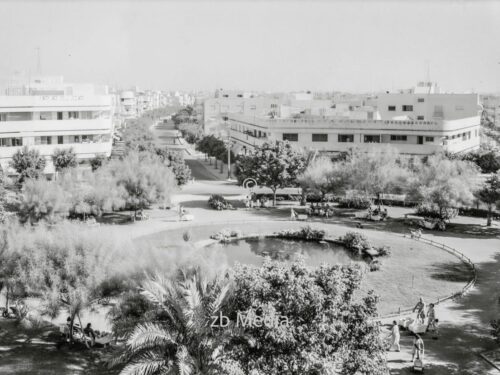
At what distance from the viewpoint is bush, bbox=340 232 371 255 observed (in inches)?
1406

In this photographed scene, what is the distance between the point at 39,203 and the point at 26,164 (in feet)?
60.6

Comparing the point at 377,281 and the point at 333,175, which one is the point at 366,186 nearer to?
the point at 333,175

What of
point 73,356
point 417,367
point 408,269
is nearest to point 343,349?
point 417,367

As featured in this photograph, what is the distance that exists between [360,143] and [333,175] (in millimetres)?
19600

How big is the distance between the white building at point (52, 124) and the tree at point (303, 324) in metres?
50.2

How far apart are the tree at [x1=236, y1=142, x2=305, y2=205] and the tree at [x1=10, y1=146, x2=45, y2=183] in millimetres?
19632

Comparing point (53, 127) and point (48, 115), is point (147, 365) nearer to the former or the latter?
point (53, 127)

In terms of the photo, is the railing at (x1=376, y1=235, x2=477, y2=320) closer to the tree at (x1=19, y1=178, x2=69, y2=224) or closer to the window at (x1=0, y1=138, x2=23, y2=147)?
the tree at (x1=19, y1=178, x2=69, y2=224)

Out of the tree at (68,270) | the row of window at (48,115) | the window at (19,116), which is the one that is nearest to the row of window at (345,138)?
the row of window at (48,115)

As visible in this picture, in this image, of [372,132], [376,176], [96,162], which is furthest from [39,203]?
[372,132]

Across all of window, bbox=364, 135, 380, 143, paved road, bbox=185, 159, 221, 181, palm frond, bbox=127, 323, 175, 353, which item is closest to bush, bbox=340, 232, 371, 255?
palm frond, bbox=127, 323, 175, 353

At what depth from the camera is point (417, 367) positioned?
725 inches

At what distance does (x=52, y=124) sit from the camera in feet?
203

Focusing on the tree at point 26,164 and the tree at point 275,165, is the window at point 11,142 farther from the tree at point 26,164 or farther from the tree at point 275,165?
the tree at point 275,165
